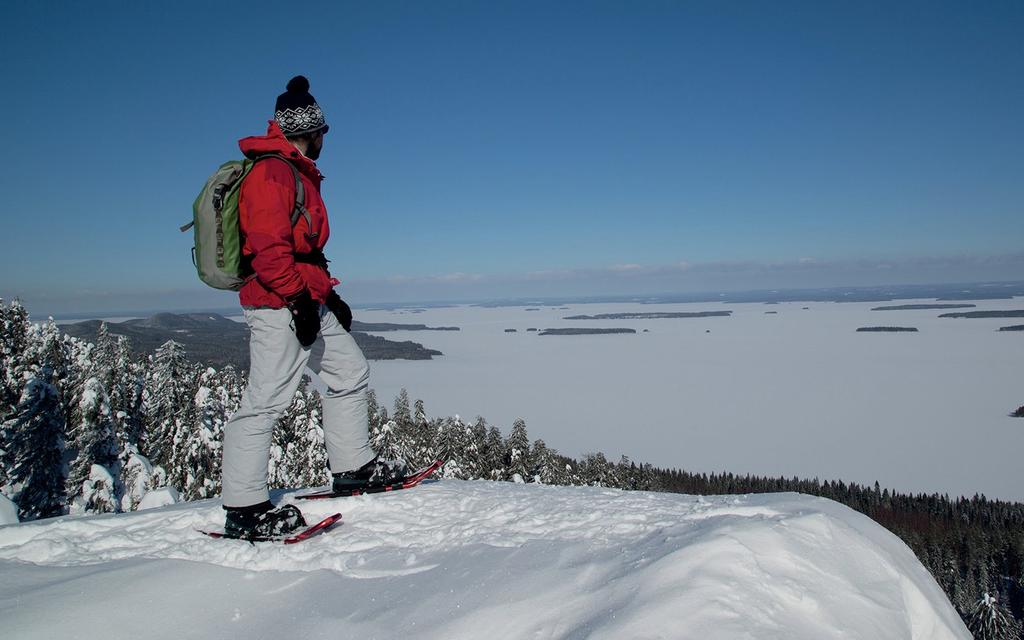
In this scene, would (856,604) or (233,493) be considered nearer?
(856,604)

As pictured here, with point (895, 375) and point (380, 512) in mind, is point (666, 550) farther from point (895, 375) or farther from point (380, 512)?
point (895, 375)

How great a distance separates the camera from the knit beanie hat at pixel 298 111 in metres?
3.92

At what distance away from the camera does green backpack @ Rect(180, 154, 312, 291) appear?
3.50m

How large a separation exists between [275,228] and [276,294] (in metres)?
0.43

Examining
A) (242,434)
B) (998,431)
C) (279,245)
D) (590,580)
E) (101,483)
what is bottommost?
(998,431)

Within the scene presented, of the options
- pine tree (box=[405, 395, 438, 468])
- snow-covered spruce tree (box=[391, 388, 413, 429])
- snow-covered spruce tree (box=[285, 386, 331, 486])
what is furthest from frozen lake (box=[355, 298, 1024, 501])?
snow-covered spruce tree (box=[285, 386, 331, 486])

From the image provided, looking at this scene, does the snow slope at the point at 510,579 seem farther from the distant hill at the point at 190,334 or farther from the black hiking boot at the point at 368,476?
the distant hill at the point at 190,334

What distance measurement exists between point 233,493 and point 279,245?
5.61 ft

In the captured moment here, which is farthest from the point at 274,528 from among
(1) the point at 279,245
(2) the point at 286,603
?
(1) the point at 279,245

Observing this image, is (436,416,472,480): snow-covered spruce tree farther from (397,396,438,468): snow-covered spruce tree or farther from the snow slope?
the snow slope

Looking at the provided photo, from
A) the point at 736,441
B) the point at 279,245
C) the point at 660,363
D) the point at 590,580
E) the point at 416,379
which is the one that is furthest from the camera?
the point at 660,363

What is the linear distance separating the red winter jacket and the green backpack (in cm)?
6

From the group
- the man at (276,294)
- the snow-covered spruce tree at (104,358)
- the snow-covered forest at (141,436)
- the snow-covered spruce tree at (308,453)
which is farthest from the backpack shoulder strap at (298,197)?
the snow-covered spruce tree at (104,358)

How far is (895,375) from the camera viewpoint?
147 m
